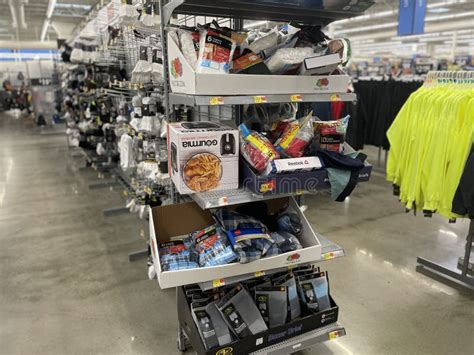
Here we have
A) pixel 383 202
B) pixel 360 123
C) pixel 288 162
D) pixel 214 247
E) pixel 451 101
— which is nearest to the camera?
pixel 288 162

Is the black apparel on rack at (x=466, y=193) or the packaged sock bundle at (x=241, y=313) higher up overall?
the black apparel on rack at (x=466, y=193)

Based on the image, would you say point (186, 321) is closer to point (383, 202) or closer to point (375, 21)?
point (383, 202)

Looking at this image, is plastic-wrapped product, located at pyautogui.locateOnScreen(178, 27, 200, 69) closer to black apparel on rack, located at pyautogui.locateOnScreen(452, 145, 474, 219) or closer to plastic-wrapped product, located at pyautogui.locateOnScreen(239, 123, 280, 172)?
plastic-wrapped product, located at pyautogui.locateOnScreen(239, 123, 280, 172)

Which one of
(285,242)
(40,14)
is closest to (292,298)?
(285,242)

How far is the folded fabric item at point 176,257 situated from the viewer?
5.62 feet

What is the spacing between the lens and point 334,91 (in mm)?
1815

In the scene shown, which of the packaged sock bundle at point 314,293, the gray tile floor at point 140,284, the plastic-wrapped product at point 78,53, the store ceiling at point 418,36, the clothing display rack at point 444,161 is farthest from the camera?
the store ceiling at point 418,36

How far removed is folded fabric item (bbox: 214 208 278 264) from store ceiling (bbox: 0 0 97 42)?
1080 cm

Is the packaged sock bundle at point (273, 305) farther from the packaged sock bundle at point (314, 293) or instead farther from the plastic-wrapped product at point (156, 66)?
the plastic-wrapped product at point (156, 66)

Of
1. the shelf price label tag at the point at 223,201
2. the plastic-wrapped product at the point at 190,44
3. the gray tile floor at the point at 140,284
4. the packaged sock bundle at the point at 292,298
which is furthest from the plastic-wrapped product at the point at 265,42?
the gray tile floor at the point at 140,284

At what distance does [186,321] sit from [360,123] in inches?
188

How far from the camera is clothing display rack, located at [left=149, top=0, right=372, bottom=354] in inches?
63.2

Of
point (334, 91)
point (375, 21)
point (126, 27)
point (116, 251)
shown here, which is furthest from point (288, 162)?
point (375, 21)

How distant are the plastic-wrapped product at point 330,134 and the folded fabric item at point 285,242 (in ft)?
1.67
